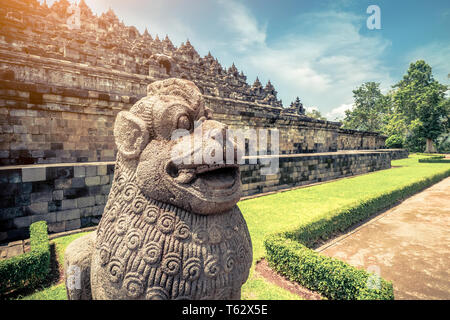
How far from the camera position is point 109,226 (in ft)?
5.36

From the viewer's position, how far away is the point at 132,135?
166cm

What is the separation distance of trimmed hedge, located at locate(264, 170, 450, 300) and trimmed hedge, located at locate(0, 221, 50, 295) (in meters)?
3.28

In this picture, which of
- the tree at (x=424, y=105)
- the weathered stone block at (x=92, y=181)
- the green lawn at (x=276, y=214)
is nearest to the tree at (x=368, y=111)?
the tree at (x=424, y=105)

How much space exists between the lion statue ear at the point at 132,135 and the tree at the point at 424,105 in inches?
1462

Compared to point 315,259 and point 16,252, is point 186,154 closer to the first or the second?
point 315,259

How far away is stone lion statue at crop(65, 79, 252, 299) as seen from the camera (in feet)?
4.77

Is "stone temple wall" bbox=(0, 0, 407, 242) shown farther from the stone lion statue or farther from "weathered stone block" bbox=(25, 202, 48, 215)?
the stone lion statue

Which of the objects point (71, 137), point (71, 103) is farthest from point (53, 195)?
point (71, 103)

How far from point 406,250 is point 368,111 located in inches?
1943

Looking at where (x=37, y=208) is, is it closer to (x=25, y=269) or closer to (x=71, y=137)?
(x=25, y=269)

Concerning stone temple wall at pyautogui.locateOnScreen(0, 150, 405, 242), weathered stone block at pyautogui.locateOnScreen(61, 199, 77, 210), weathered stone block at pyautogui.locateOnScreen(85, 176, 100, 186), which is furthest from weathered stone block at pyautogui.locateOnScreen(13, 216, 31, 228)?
weathered stone block at pyautogui.locateOnScreen(85, 176, 100, 186)

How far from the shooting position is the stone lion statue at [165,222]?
1.46m

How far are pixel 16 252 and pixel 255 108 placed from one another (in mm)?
12511

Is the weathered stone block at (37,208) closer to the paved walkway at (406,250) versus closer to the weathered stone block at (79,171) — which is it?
the weathered stone block at (79,171)
